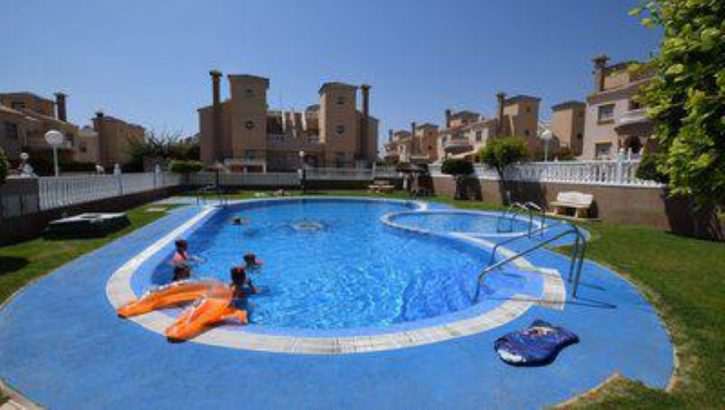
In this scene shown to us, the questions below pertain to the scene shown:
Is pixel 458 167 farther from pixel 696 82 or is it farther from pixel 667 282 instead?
pixel 696 82

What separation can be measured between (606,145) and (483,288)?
3041cm

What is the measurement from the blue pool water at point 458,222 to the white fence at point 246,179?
630 inches

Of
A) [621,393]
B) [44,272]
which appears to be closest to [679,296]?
[621,393]

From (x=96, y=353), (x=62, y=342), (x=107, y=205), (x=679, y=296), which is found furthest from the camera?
(x=107, y=205)

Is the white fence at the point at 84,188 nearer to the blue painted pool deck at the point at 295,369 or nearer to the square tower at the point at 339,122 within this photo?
the blue painted pool deck at the point at 295,369

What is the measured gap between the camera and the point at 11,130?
34562 mm

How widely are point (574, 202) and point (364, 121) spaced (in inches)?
1075

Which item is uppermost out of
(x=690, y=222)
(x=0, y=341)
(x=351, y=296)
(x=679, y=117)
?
(x=679, y=117)

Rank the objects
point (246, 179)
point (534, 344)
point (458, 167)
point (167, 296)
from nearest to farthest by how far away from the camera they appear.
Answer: point (534, 344) < point (167, 296) < point (458, 167) < point (246, 179)

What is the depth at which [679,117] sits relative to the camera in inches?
142

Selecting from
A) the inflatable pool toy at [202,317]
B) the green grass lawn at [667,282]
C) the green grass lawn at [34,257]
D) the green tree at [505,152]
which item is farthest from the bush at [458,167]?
the inflatable pool toy at [202,317]

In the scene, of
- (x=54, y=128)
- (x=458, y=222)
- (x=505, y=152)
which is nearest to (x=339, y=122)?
(x=505, y=152)

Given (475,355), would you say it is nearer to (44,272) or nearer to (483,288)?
(483,288)

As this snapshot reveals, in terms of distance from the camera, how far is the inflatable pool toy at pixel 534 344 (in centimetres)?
427
